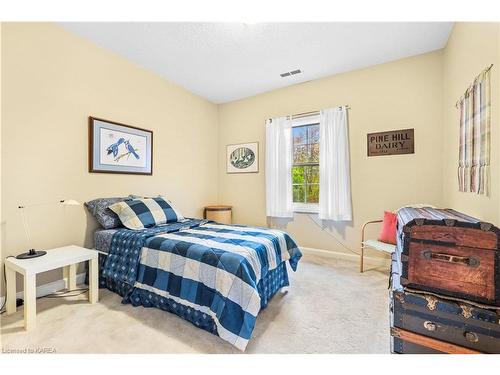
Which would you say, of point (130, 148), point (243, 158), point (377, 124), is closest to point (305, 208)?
point (243, 158)

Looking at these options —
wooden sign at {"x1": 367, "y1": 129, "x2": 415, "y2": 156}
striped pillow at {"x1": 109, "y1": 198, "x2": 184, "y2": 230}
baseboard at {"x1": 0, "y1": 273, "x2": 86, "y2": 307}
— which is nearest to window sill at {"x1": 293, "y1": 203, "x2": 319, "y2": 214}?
wooden sign at {"x1": 367, "y1": 129, "x2": 415, "y2": 156}

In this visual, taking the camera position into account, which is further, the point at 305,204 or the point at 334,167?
the point at 305,204

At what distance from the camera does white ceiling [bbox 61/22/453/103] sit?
231cm

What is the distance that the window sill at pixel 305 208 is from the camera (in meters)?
3.56

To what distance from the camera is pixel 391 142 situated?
297 centimetres

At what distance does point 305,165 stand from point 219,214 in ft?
5.54

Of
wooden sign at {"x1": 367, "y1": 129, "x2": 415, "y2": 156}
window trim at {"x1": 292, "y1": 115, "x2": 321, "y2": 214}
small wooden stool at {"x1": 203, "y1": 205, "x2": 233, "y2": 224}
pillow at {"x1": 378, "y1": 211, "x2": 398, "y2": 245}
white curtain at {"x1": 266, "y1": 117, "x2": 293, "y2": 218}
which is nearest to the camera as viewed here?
pillow at {"x1": 378, "y1": 211, "x2": 398, "y2": 245}

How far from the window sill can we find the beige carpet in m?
1.40

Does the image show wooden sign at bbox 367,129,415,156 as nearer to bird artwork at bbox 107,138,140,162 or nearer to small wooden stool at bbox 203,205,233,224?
small wooden stool at bbox 203,205,233,224

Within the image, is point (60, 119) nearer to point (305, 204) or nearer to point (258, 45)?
point (258, 45)
